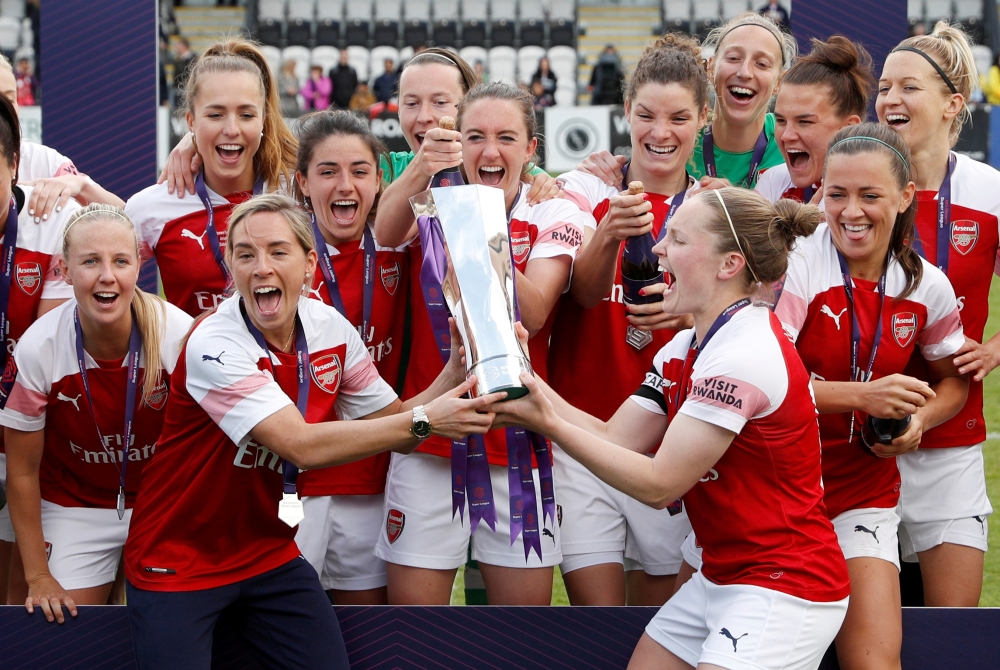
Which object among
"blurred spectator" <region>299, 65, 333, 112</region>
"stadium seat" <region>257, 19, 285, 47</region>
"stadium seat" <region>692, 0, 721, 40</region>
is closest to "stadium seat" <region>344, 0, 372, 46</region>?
"stadium seat" <region>257, 19, 285, 47</region>

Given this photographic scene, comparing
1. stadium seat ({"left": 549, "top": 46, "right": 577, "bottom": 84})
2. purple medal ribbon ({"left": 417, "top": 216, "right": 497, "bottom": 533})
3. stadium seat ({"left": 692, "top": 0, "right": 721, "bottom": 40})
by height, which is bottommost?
purple medal ribbon ({"left": 417, "top": 216, "right": 497, "bottom": 533})

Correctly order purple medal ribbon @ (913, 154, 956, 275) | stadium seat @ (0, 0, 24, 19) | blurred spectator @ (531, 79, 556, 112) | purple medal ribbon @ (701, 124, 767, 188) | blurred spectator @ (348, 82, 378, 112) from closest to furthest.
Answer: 1. purple medal ribbon @ (913, 154, 956, 275)
2. purple medal ribbon @ (701, 124, 767, 188)
3. blurred spectator @ (348, 82, 378, 112)
4. blurred spectator @ (531, 79, 556, 112)
5. stadium seat @ (0, 0, 24, 19)

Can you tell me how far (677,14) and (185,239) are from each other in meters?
20.5

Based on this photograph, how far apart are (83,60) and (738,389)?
3356mm

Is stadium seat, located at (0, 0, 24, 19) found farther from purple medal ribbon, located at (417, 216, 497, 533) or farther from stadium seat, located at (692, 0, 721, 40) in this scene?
purple medal ribbon, located at (417, 216, 497, 533)

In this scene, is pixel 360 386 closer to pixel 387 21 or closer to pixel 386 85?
pixel 386 85

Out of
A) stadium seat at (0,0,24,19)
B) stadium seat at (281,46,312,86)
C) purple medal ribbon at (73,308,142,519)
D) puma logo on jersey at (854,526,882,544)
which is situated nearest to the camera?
puma logo on jersey at (854,526,882,544)

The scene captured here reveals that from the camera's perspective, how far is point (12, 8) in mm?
21594

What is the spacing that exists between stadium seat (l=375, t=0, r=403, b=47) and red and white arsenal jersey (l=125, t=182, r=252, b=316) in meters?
18.8

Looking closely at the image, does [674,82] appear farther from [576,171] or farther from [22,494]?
[22,494]

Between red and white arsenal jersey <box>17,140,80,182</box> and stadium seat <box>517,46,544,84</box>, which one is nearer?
red and white arsenal jersey <box>17,140,80,182</box>

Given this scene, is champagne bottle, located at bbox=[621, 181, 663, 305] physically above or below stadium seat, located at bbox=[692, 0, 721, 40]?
below

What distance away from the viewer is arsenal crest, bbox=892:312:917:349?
11.2 ft

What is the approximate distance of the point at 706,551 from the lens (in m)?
3.06
